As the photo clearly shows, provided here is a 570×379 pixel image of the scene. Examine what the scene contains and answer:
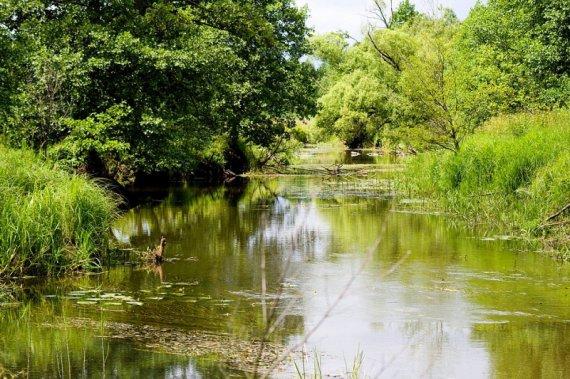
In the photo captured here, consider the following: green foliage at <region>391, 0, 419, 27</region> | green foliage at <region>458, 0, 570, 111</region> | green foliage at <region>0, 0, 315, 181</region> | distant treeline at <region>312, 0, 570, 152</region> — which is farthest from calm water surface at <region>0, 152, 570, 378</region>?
green foliage at <region>391, 0, 419, 27</region>

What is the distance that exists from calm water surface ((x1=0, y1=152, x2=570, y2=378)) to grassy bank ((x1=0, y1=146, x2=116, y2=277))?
0.50 m

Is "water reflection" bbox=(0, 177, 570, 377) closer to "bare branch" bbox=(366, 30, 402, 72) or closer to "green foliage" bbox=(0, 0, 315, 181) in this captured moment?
"green foliage" bbox=(0, 0, 315, 181)

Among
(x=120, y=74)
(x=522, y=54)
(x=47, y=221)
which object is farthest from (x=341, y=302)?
(x=522, y=54)

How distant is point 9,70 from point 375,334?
8.90 m

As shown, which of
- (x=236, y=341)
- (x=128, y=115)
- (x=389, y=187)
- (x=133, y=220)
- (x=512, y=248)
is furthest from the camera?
(x=389, y=187)

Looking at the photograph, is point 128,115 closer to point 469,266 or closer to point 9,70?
point 9,70

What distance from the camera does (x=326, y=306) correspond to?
9.37 metres

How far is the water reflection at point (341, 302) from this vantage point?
7203 mm

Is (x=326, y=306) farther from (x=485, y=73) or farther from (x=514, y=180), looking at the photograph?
(x=485, y=73)

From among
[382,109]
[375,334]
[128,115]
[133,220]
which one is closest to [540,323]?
[375,334]

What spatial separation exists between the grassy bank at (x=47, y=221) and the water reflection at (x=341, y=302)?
1.87ft

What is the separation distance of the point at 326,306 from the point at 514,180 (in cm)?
829

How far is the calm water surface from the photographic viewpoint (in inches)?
278

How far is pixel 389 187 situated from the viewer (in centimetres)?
2534
